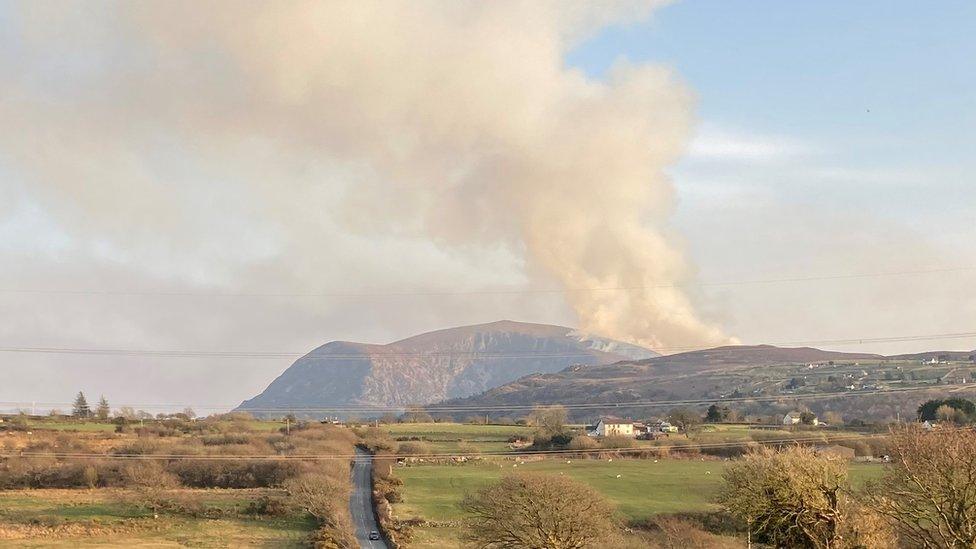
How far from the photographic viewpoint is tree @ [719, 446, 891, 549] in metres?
43.5

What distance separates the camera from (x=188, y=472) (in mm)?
127000

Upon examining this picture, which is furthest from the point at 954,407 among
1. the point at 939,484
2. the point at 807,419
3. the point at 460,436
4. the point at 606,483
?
the point at 939,484

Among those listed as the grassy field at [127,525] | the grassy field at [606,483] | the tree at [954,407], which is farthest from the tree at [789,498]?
the tree at [954,407]

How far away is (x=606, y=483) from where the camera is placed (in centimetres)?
10850

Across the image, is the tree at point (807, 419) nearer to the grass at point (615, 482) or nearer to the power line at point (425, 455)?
the power line at point (425, 455)

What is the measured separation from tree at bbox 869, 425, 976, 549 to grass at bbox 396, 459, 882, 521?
43010 millimetres

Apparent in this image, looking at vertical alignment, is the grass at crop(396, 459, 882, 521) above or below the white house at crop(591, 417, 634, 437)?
below

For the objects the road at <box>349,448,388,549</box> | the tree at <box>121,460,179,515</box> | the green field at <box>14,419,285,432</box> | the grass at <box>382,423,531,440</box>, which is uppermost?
the green field at <box>14,419,285,432</box>

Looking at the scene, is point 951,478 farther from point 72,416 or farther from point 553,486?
point 72,416

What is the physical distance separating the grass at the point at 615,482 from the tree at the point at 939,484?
43.0 m

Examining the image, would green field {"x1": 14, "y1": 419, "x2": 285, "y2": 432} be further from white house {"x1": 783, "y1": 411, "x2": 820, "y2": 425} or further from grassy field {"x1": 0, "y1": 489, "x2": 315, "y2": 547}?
white house {"x1": 783, "y1": 411, "x2": 820, "y2": 425}

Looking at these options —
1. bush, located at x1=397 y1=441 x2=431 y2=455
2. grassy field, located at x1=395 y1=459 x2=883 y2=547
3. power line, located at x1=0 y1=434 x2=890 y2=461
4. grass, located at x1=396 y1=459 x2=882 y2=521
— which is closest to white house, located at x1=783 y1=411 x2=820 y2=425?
power line, located at x1=0 y1=434 x2=890 y2=461

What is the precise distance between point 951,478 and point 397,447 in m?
120

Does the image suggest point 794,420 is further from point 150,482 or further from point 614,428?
point 150,482
